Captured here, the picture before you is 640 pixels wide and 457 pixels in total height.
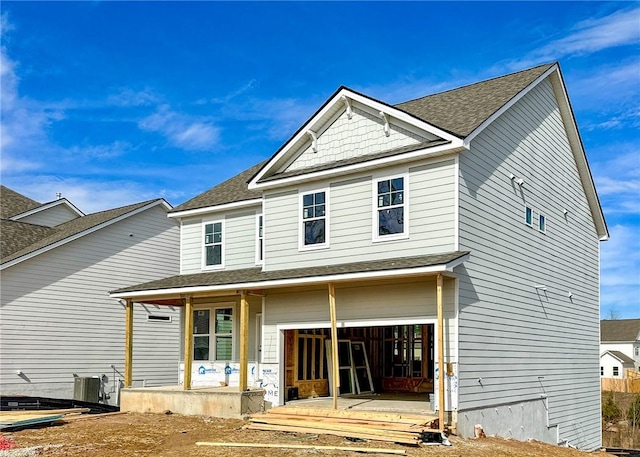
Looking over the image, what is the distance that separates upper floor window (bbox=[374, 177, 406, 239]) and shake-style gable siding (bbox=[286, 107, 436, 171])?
1.01 meters

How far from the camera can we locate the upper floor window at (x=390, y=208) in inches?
628

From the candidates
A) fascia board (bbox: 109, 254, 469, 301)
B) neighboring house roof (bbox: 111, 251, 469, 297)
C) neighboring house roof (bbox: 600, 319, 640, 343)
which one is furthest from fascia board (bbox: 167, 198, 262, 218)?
neighboring house roof (bbox: 600, 319, 640, 343)

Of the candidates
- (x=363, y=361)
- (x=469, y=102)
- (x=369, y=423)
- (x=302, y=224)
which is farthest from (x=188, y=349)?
(x=469, y=102)

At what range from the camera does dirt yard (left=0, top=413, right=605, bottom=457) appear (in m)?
12.3

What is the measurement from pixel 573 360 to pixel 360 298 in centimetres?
873

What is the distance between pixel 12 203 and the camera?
3141 cm

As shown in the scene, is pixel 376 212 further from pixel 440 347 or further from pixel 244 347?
pixel 244 347

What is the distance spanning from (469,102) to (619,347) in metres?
57.8

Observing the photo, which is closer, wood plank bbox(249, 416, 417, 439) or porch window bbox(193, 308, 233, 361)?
wood plank bbox(249, 416, 417, 439)

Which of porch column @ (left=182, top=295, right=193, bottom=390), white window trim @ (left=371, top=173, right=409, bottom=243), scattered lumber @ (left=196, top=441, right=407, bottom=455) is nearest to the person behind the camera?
scattered lumber @ (left=196, top=441, right=407, bottom=455)

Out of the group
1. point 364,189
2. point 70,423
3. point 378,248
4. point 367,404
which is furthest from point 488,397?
point 70,423

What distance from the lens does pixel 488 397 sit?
15.6 meters

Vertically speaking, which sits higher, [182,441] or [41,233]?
[41,233]

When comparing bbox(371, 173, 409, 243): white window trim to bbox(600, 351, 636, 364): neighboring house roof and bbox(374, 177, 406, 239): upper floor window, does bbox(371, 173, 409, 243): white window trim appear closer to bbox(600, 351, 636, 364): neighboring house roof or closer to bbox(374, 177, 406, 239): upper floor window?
bbox(374, 177, 406, 239): upper floor window
